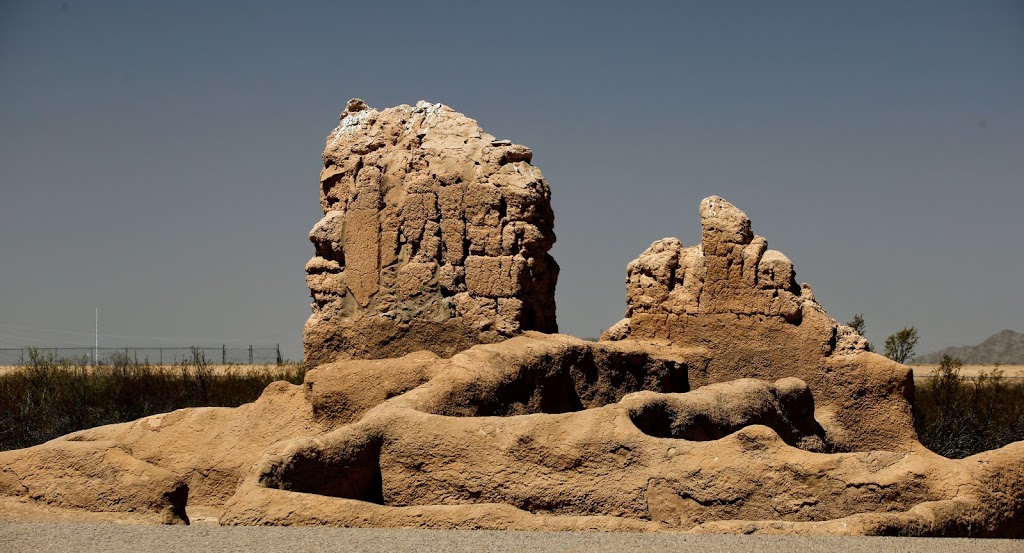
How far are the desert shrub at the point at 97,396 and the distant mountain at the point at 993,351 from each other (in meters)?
55.9

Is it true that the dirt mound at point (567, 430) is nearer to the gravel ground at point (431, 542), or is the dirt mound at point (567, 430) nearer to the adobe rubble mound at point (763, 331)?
the adobe rubble mound at point (763, 331)

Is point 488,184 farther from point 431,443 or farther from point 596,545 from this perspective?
point 596,545

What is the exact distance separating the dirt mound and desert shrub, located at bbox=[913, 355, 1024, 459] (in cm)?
582

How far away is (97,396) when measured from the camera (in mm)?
23688

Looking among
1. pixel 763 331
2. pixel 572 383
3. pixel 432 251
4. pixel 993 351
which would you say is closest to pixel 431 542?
pixel 572 383

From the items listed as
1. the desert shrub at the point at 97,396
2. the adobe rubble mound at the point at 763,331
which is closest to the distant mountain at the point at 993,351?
the desert shrub at the point at 97,396

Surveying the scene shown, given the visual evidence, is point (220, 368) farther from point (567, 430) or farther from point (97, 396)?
point (567, 430)

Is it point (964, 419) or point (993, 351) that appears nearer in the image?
point (964, 419)

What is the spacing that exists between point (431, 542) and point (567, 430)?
1.58 metres

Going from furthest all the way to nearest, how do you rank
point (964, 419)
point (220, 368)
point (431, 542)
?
point (220, 368), point (964, 419), point (431, 542)

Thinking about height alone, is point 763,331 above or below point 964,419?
above

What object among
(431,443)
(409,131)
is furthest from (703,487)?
(409,131)

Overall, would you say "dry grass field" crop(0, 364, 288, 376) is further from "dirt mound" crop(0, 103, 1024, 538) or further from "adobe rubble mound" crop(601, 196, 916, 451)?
"adobe rubble mound" crop(601, 196, 916, 451)

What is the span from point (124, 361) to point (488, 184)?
17.0 meters
